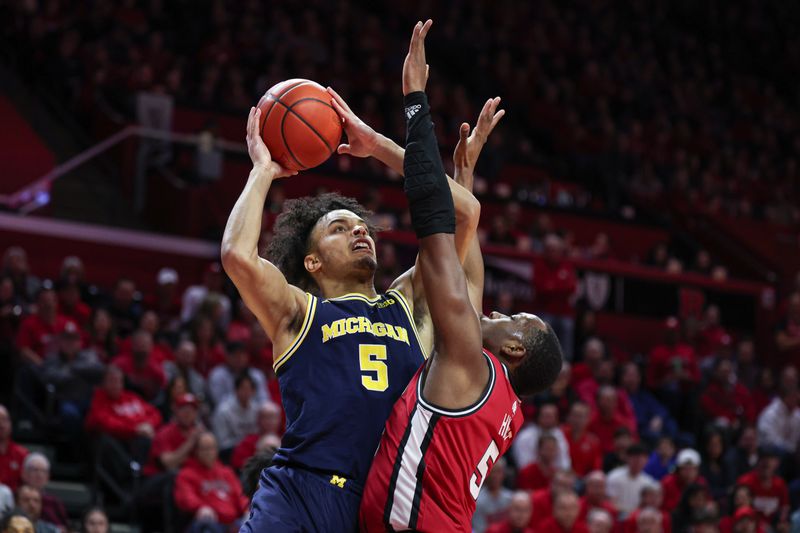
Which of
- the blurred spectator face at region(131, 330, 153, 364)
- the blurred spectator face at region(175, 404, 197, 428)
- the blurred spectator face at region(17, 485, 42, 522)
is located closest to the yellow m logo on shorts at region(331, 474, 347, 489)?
the blurred spectator face at region(17, 485, 42, 522)

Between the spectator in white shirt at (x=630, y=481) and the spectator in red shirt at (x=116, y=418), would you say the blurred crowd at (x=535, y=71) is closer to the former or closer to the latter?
the spectator in red shirt at (x=116, y=418)

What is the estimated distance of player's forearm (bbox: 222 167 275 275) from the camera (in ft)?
14.6

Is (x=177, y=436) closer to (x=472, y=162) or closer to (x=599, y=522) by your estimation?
(x=599, y=522)

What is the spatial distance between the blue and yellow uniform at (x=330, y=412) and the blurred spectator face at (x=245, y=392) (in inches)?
256

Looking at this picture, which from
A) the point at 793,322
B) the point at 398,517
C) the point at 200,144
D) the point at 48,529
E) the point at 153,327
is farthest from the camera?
the point at 793,322

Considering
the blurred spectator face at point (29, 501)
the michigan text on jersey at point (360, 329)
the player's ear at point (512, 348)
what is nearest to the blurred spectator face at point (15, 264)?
the blurred spectator face at point (29, 501)

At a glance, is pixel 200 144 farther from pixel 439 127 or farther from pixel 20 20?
pixel 439 127

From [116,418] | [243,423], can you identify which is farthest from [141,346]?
[243,423]

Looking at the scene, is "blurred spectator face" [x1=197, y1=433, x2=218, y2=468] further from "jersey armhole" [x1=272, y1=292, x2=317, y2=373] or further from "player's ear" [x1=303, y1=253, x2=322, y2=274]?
"jersey armhole" [x1=272, y1=292, x2=317, y2=373]

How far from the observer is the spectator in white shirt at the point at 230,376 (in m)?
11.5

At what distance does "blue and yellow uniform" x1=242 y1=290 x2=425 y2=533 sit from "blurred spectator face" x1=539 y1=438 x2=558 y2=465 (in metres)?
6.85

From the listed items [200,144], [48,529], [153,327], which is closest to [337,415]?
[48,529]

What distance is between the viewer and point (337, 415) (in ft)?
14.7

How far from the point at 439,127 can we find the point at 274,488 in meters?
14.2
